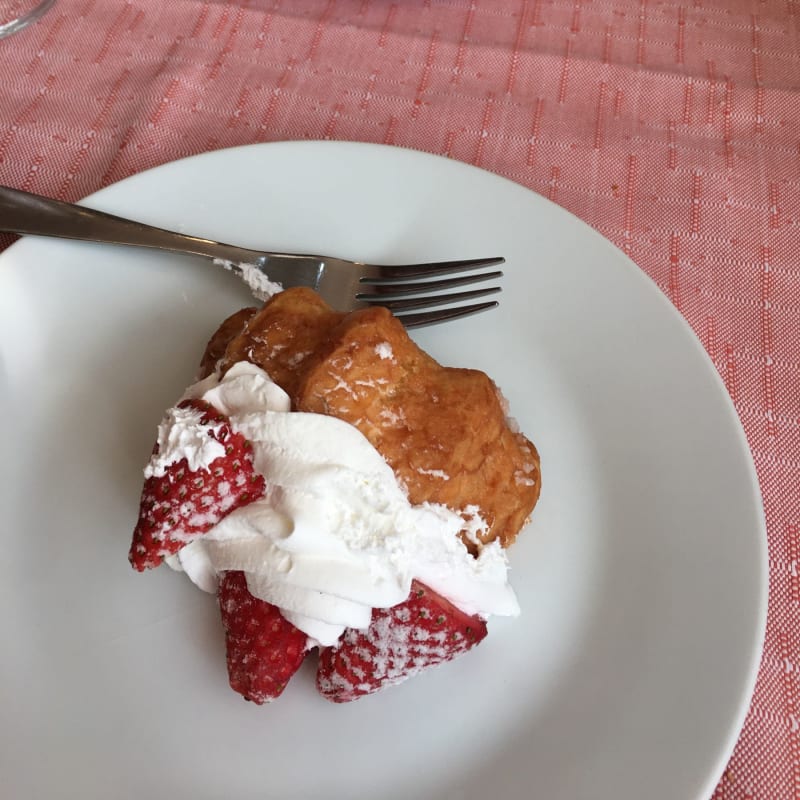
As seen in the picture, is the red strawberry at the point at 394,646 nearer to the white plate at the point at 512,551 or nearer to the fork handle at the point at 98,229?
the white plate at the point at 512,551

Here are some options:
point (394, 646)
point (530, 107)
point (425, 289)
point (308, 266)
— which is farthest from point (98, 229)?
point (530, 107)

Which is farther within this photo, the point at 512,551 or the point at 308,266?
the point at 308,266

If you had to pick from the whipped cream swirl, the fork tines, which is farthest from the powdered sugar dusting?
the fork tines

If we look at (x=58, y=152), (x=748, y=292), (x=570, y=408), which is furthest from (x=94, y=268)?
(x=748, y=292)

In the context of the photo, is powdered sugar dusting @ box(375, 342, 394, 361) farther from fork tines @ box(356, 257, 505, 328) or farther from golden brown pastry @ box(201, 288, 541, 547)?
fork tines @ box(356, 257, 505, 328)

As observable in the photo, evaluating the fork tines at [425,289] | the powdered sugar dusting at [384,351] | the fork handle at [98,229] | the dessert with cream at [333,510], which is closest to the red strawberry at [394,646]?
the dessert with cream at [333,510]

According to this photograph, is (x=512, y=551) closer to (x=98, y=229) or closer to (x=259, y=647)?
(x=259, y=647)
